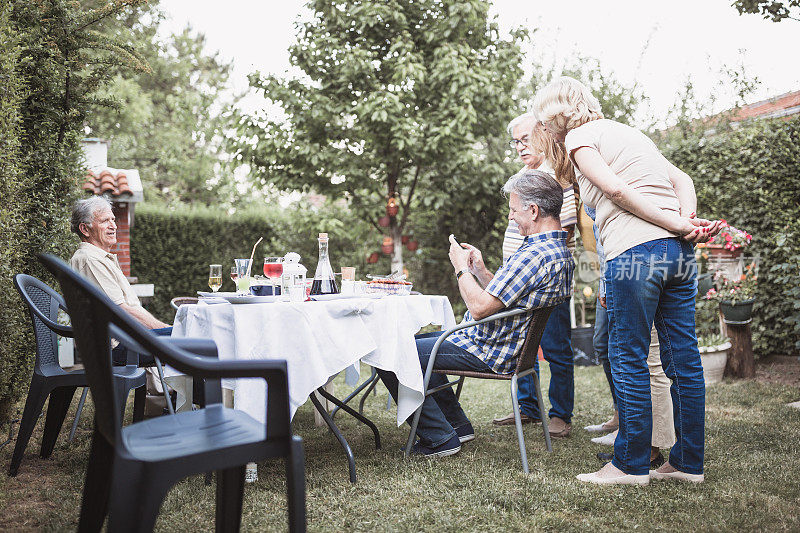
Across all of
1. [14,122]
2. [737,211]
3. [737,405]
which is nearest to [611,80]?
[737,211]

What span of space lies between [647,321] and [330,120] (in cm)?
559

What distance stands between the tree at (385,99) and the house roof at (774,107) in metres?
3.03

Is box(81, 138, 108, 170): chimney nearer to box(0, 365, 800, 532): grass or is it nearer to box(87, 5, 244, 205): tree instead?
box(0, 365, 800, 532): grass

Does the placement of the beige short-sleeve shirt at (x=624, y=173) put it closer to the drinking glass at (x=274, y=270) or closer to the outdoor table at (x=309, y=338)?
the outdoor table at (x=309, y=338)

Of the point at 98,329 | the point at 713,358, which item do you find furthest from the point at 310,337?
the point at 713,358

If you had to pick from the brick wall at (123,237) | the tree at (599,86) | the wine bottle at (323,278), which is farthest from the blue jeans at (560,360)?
the tree at (599,86)

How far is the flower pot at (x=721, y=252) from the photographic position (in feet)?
18.3

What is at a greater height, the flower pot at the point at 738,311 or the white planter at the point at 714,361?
the flower pot at the point at 738,311

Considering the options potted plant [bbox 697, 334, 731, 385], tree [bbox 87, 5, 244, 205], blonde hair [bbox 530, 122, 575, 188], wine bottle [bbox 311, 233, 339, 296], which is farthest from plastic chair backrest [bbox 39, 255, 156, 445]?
tree [bbox 87, 5, 244, 205]

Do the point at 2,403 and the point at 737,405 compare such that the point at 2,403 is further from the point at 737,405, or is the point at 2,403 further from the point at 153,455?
the point at 737,405

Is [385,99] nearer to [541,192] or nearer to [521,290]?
[541,192]

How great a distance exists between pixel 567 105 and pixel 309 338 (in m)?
1.53

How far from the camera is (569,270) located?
9.63ft

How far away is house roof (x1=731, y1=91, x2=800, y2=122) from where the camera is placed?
7.16m
